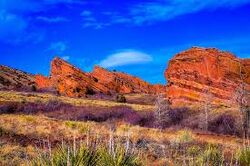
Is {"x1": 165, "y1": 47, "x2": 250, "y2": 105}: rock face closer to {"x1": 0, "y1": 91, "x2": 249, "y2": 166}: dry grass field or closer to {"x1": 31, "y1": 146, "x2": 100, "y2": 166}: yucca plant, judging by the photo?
{"x1": 0, "y1": 91, "x2": 249, "y2": 166}: dry grass field

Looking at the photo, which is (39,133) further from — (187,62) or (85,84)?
(85,84)

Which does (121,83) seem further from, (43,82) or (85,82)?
(43,82)

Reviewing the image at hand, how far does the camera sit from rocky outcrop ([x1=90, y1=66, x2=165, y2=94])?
318 ft

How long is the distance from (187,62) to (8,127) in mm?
34238

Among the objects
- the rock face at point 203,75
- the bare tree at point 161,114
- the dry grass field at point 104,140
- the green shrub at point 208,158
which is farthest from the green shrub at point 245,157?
the rock face at point 203,75

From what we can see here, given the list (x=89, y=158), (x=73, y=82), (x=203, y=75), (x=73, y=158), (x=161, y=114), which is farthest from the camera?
(x=73, y=82)

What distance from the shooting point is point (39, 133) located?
27047 millimetres

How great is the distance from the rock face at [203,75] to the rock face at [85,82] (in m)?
23.9

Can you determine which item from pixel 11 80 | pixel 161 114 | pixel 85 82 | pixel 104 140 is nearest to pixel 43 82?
pixel 11 80

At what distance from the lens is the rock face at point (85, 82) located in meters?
81.0

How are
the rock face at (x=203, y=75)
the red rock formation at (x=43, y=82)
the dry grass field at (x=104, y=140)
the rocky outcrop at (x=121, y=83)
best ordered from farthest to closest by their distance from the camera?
the red rock formation at (x=43, y=82), the rocky outcrop at (x=121, y=83), the rock face at (x=203, y=75), the dry grass field at (x=104, y=140)

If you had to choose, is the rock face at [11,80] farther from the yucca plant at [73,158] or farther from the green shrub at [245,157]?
the yucca plant at [73,158]

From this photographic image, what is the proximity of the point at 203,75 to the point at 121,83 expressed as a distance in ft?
154

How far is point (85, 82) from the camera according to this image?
3278 inches
